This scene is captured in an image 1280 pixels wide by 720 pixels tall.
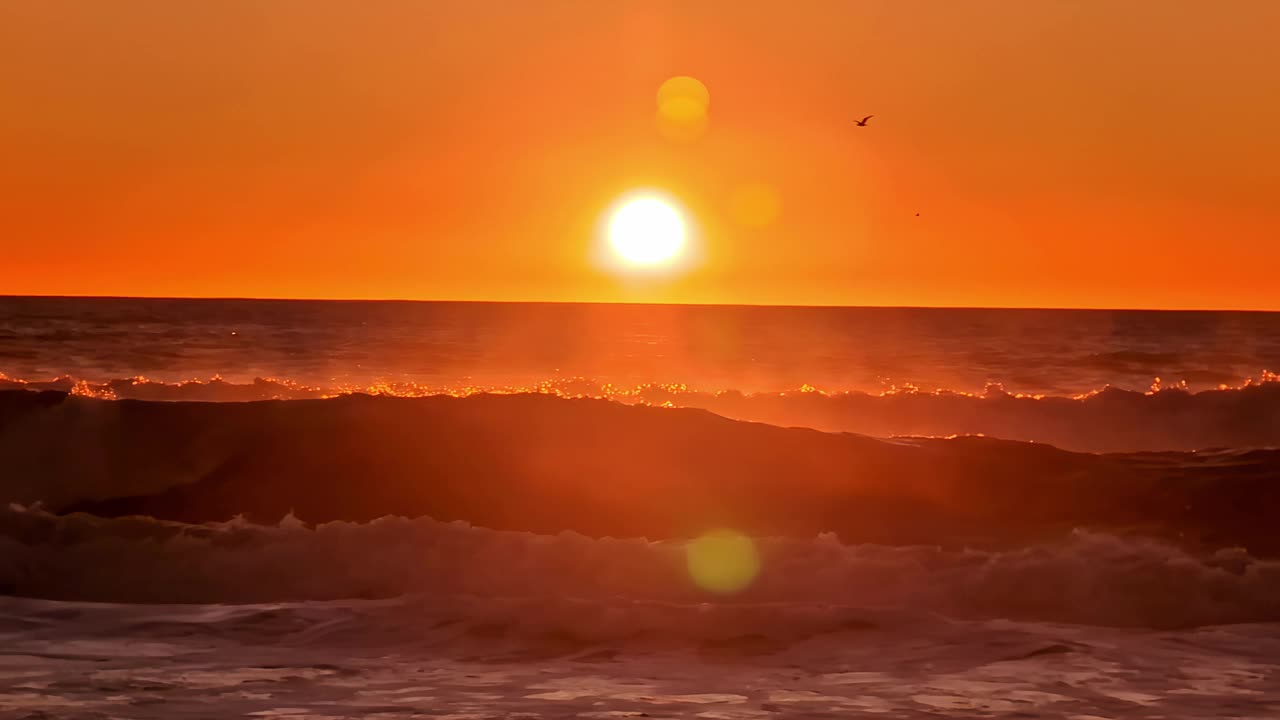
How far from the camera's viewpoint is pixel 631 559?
12.7 metres

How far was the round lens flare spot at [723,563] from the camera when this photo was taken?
12.1 m

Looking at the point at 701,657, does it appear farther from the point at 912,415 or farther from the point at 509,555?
the point at 912,415

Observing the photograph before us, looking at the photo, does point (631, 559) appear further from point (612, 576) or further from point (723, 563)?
point (723, 563)

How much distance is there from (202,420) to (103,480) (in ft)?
7.49

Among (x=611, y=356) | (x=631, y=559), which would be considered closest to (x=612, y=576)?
(x=631, y=559)

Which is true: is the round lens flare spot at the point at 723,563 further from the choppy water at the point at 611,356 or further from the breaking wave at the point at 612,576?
the choppy water at the point at 611,356

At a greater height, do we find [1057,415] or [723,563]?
[1057,415]

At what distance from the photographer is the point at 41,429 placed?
19.9 metres

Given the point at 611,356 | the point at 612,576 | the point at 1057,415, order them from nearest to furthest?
the point at 612,576 → the point at 1057,415 → the point at 611,356

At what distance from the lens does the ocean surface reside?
8.73m

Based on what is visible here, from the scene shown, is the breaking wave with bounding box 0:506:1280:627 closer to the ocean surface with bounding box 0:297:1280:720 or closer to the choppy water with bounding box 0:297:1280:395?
the ocean surface with bounding box 0:297:1280:720

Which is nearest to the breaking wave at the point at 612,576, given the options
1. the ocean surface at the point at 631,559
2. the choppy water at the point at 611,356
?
the ocean surface at the point at 631,559

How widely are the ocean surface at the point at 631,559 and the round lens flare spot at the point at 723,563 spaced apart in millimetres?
68

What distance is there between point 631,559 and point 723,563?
0.86 meters
